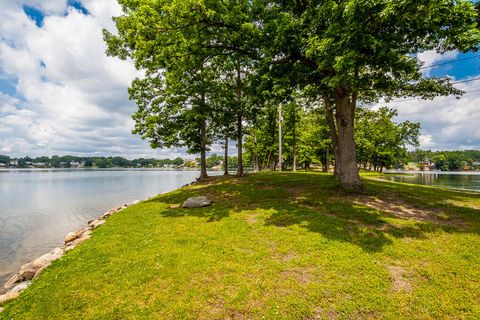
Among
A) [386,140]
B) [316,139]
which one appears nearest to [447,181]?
[386,140]

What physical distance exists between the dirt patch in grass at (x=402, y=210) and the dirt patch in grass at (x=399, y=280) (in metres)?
4.24

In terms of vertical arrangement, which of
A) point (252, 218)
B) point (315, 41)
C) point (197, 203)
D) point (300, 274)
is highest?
point (315, 41)

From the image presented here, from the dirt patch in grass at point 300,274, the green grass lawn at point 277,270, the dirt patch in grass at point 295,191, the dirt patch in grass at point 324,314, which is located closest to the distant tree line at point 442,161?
the dirt patch in grass at point 295,191

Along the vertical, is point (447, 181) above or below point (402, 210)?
below

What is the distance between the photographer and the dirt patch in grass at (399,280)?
5.04 metres

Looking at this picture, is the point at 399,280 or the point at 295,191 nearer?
the point at 399,280

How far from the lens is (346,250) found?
6547 mm

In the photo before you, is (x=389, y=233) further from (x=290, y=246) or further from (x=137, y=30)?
(x=137, y=30)

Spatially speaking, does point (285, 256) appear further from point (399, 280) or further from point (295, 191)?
point (295, 191)

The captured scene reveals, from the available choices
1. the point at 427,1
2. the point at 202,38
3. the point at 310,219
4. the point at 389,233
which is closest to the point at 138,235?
the point at 310,219

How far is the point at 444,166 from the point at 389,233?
171939mm

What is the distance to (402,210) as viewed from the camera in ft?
32.9

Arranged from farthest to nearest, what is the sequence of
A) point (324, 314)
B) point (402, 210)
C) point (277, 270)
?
point (402, 210)
point (277, 270)
point (324, 314)

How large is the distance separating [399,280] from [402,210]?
5.87 meters
